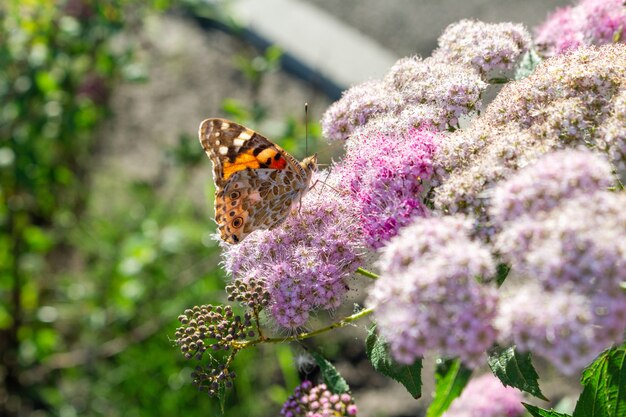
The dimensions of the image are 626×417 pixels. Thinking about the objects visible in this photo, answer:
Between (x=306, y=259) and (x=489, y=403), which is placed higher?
(x=306, y=259)

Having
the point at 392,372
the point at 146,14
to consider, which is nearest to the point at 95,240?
the point at 146,14

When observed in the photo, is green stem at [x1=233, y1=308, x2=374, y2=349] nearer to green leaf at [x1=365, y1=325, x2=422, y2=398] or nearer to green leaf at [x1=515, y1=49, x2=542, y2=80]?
green leaf at [x1=365, y1=325, x2=422, y2=398]

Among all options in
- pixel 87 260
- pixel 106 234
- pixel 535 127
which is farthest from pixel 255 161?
pixel 87 260

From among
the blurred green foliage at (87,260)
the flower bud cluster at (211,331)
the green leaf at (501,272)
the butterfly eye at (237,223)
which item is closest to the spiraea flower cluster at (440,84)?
the butterfly eye at (237,223)

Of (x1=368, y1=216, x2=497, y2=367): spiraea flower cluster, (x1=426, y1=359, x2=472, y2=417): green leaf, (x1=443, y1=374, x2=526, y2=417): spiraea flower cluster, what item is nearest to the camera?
(x1=368, y1=216, x2=497, y2=367): spiraea flower cluster

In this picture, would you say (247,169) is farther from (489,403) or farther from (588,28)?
(489,403)

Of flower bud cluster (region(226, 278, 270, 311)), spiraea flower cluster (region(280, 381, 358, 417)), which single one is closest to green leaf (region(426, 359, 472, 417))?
spiraea flower cluster (region(280, 381, 358, 417))
